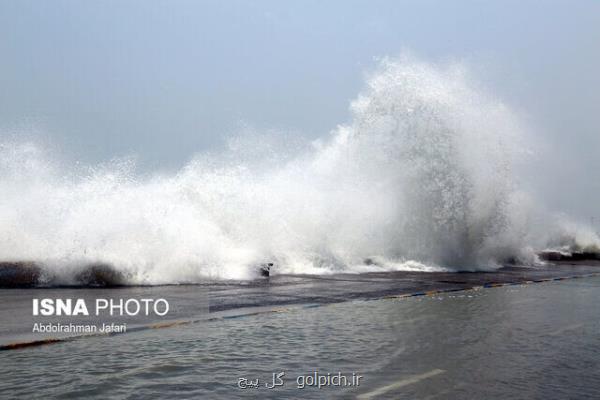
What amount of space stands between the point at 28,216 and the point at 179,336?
10981 mm

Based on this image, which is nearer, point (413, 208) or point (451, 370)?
point (451, 370)

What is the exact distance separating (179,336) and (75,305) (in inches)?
122

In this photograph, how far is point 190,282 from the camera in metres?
12.8

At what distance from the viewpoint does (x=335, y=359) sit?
4980 millimetres

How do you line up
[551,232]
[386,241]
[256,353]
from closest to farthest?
1. [256,353]
2. [386,241]
3. [551,232]

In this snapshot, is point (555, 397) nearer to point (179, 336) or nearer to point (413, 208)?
point (179, 336)

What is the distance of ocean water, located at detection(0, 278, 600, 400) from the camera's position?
396 cm

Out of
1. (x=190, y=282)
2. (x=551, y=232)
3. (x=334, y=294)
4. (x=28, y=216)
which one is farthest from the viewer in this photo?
(x=551, y=232)

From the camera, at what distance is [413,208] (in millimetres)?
23516

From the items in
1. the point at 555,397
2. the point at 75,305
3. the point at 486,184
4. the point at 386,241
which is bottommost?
the point at 555,397

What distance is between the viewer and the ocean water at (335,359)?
3.96m

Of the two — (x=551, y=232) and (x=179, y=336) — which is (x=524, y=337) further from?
(x=551, y=232)

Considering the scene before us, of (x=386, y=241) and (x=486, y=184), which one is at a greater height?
(x=486, y=184)

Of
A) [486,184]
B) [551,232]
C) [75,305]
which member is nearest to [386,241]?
[486,184]
